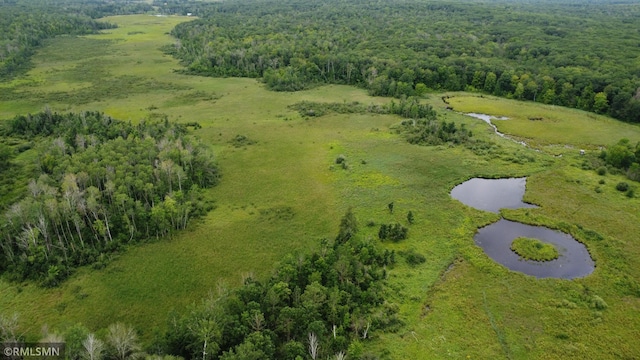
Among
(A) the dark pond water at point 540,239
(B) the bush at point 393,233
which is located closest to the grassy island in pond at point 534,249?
(A) the dark pond water at point 540,239

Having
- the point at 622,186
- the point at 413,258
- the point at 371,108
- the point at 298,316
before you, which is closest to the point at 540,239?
the point at 413,258

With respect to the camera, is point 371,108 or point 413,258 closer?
point 413,258

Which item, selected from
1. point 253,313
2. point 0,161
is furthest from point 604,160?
point 0,161

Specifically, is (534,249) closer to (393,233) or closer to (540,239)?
(540,239)

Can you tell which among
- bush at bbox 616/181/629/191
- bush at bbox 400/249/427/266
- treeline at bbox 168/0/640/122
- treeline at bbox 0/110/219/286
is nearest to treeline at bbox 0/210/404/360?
bush at bbox 400/249/427/266

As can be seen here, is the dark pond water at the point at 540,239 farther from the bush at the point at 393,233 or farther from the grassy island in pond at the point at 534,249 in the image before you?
the bush at the point at 393,233

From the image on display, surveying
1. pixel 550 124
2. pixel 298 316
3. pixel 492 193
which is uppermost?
pixel 298 316

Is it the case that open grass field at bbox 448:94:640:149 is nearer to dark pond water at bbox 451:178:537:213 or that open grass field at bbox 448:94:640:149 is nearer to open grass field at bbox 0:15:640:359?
open grass field at bbox 0:15:640:359

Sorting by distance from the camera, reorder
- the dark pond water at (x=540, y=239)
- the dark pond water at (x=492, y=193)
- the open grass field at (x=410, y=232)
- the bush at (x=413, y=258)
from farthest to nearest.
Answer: the dark pond water at (x=492, y=193), the bush at (x=413, y=258), the dark pond water at (x=540, y=239), the open grass field at (x=410, y=232)
